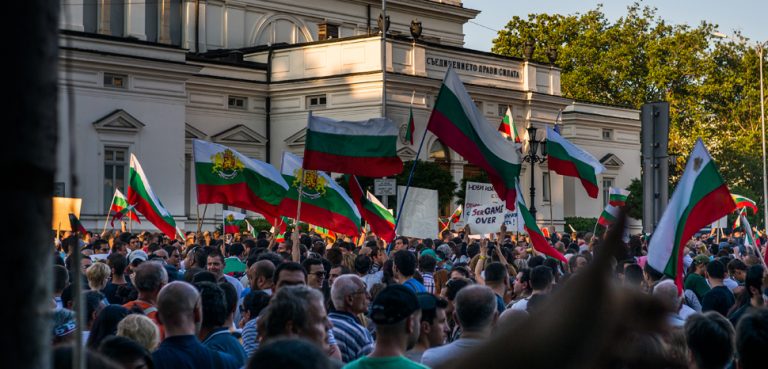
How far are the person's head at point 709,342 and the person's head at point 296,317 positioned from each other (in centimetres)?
166

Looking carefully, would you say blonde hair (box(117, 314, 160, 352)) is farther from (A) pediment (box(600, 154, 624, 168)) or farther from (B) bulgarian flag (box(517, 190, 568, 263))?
(A) pediment (box(600, 154, 624, 168))

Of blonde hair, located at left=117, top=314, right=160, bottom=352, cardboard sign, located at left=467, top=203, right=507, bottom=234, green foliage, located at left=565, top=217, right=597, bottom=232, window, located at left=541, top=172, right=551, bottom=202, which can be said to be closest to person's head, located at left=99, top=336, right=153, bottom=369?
blonde hair, located at left=117, top=314, right=160, bottom=352

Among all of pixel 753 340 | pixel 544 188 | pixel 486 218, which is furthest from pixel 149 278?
pixel 544 188

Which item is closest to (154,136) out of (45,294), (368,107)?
(368,107)

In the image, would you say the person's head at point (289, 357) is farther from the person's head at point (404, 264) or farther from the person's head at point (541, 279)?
the person's head at point (404, 264)

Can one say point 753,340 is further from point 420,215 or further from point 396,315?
point 420,215

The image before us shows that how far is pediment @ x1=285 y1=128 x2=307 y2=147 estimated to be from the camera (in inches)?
1757

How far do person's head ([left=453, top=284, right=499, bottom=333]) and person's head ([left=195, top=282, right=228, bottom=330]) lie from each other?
4.59 ft

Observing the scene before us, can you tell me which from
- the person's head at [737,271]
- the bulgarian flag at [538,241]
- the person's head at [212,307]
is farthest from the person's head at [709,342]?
the bulgarian flag at [538,241]

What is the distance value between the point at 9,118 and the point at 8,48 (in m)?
0.07

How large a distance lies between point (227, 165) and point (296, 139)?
88.5 ft

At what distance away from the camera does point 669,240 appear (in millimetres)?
8875

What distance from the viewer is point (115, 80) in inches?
1554

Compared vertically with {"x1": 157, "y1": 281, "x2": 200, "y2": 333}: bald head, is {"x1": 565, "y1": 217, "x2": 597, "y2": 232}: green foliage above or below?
below
